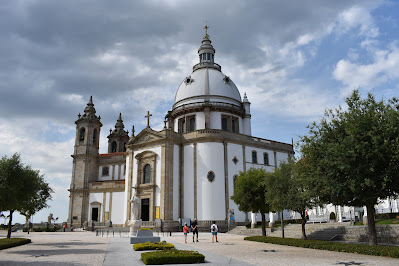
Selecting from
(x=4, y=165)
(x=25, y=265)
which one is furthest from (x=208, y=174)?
(x=25, y=265)

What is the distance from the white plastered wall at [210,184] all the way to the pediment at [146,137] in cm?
610

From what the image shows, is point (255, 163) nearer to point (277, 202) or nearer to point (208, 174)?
point (208, 174)

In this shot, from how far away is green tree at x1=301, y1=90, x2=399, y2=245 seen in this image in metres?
18.1

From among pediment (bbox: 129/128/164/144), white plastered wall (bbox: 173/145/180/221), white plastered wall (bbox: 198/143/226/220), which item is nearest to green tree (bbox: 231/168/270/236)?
white plastered wall (bbox: 198/143/226/220)

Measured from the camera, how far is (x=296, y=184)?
26875 millimetres

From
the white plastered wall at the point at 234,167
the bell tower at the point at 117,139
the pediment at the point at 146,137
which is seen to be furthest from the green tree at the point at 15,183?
the bell tower at the point at 117,139

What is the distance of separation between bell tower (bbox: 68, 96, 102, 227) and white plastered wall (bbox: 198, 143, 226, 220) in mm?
24676

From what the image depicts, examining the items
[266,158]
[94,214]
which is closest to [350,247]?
[266,158]

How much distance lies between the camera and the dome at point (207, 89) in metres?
57.1

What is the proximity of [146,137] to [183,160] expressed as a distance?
6.82 m

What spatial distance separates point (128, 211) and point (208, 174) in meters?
13.3

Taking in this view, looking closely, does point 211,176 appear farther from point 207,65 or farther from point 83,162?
point 83,162

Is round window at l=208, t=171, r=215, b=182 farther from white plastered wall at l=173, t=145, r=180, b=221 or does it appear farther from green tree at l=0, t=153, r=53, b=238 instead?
green tree at l=0, t=153, r=53, b=238

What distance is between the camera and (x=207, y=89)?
5725 cm
